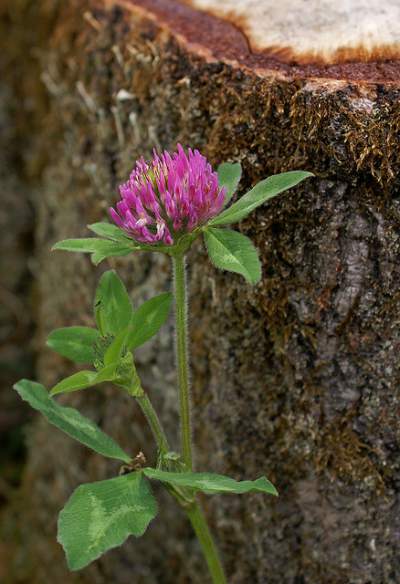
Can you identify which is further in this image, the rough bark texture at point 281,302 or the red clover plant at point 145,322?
the rough bark texture at point 281,302

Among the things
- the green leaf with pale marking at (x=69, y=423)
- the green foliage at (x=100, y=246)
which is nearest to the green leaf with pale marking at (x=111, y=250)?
the green foliage at (x=100, y=246)

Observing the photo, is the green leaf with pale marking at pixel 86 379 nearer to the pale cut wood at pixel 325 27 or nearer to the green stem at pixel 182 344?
the green stem at pixel 182 344

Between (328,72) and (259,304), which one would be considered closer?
(328,72)

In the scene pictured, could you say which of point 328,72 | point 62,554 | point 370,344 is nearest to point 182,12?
point 328,72

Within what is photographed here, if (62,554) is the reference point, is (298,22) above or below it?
above

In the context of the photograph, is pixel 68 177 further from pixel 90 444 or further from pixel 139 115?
pixel 90 444

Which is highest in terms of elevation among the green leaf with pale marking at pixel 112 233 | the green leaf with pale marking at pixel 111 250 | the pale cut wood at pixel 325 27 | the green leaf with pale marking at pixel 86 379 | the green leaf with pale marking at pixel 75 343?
the pale cut wood at pixel 325 27

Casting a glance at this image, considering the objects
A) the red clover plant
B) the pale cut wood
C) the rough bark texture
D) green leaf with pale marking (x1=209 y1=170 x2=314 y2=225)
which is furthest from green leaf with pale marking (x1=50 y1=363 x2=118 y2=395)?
the pale cut wood

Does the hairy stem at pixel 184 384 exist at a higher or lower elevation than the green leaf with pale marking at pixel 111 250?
lower
